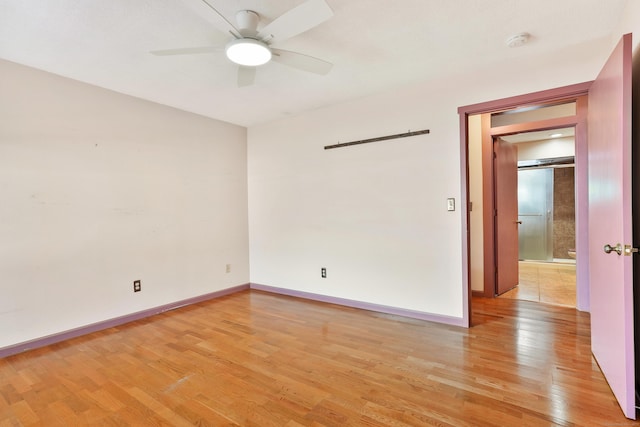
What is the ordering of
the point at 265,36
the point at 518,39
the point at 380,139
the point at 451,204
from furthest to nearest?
A: the point at 380,139, the point at 451,204, the point at 518,39, the point at 265,36

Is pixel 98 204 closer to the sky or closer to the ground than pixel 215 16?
closer to the ground

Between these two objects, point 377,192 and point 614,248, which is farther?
point 377,192

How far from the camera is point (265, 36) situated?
6.17 feet

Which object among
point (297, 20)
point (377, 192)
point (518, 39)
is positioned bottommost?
point (377, 192)

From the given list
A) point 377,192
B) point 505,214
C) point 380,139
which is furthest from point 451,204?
point 505,214

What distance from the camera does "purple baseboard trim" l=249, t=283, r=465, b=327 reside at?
304 cm

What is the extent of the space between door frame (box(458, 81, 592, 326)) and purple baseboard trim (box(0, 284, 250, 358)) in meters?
3.09

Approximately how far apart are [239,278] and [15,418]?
2814 millimetres

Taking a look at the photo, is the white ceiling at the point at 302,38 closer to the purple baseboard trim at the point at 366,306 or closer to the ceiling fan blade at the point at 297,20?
the ceiling fan blade at the point at 297,20

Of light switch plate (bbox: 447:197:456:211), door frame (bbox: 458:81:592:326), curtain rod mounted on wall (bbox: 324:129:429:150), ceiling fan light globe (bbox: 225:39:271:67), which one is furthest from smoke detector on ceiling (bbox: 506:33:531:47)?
ceiling fan light globe (bbox: 225:39:271:67)

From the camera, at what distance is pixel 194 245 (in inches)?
155

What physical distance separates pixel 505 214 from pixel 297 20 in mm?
3774

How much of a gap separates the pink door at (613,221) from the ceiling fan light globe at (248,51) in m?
1.99

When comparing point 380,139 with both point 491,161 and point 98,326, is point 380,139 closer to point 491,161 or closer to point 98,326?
point 491,161
